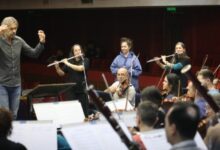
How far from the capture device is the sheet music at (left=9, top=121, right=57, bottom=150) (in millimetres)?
4324

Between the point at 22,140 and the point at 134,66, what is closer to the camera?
the point at 22,140

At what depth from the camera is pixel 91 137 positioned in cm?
398

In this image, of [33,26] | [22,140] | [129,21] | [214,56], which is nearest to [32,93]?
[22,140]

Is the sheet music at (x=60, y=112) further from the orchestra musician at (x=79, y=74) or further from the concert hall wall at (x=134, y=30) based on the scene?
the concert hall wall at (x=134, y=30)

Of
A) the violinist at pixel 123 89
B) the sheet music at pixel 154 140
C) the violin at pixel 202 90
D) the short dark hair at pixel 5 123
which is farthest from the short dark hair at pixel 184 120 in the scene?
the violinist at pixel 123 89

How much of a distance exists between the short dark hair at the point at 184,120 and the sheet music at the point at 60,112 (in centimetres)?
297

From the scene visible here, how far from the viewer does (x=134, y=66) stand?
8195 mm

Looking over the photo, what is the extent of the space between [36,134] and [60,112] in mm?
1573

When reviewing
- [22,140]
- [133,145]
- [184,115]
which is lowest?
[22,140]

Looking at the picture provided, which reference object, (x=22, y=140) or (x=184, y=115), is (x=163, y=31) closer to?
(x=22, y=140)

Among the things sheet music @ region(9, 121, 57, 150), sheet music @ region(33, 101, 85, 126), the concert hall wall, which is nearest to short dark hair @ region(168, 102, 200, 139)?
sheet music @ region(9, 121, 57, 150)

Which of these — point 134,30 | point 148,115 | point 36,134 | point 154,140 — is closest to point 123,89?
point 36,134

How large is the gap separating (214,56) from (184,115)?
33.7 feet

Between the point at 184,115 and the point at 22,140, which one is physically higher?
the point at 184,115
